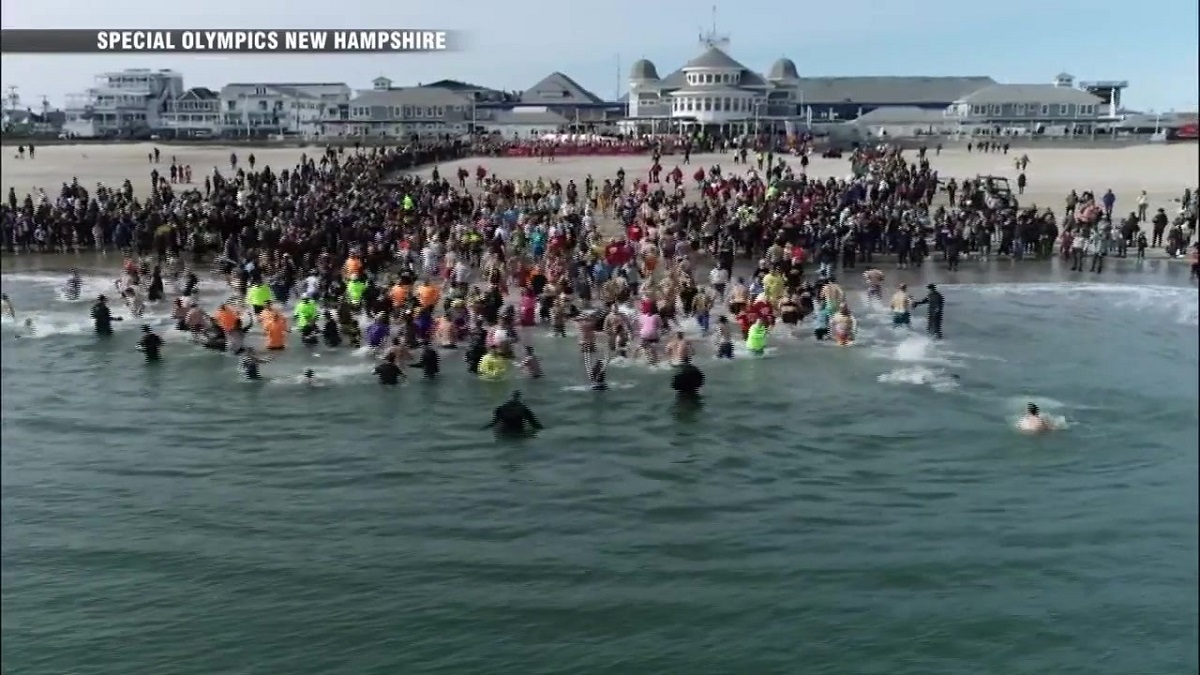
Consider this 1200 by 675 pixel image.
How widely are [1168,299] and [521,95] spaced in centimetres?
11167

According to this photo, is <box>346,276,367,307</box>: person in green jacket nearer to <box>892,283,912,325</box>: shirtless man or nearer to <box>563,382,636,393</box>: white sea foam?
<box>563,382,636,393</box>: white sea foam

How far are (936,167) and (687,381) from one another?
4970cm

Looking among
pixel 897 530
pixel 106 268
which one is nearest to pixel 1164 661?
pixel 897 530

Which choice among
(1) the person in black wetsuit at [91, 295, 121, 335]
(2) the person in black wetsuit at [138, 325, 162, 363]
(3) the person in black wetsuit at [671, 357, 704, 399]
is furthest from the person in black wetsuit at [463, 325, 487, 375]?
(1) the person in black wetsuit at [91, 295, 121, 335]

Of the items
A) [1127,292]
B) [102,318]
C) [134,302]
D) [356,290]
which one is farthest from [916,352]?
[134,302]

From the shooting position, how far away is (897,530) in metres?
15.2

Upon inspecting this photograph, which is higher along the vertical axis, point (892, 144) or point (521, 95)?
point (521, 95)

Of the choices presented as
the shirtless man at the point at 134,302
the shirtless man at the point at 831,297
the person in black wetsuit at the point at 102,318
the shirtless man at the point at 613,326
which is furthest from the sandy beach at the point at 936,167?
the person in black wetsuit at the point at 102,318

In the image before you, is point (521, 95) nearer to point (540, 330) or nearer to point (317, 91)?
point (317, 91)

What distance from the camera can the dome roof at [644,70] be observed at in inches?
4898

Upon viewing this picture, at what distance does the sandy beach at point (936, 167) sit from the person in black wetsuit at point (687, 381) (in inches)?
1237

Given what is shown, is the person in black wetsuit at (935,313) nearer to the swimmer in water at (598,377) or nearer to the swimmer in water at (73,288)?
the swimmer in water at (598,377)

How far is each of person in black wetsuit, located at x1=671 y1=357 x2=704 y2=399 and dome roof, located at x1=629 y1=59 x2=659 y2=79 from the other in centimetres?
10642

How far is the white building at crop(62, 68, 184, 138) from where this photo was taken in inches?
5787
